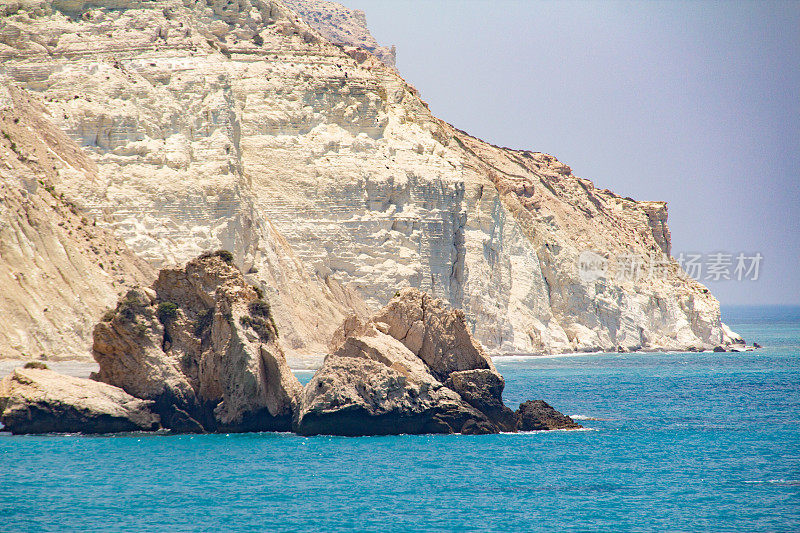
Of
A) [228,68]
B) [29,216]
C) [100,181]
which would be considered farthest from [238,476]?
[228,68]

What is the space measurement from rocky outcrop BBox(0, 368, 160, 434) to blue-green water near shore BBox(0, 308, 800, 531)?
2.01 feet

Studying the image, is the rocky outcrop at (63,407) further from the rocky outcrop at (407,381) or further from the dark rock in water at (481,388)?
the dark rock in water at (481,388)

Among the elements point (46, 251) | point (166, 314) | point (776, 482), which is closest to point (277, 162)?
point (46, 251)

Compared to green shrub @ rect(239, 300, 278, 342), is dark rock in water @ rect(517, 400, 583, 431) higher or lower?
lower

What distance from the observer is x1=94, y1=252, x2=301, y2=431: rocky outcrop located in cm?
3656

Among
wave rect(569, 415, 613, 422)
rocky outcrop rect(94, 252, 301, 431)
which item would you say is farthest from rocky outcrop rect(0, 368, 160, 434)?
wave rect(569, 415, 613, 422)

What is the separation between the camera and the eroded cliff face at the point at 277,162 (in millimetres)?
72125

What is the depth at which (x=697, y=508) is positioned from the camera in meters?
28.0

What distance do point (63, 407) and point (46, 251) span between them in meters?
24.2

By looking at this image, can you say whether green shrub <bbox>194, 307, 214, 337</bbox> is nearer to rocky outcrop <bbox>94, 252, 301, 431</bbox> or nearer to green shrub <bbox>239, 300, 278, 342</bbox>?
rocky outcrop <bbox>94, 252, 301, 431</bbox>

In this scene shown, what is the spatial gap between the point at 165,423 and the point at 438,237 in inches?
1828

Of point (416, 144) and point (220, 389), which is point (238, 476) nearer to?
point (220, 389)

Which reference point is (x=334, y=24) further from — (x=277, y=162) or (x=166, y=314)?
(x=166, y=314)

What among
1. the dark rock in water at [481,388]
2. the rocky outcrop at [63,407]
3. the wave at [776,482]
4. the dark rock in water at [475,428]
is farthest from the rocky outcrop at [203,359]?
the wave at [776,482]
